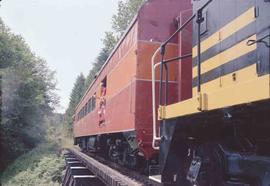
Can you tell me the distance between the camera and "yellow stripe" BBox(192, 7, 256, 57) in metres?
4.28

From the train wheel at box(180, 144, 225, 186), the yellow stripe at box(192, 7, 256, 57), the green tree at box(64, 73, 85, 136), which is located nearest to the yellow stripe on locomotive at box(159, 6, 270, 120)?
the yellow stripe at box(192, 7, 256, 57)

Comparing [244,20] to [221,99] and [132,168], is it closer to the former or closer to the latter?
[221,99]

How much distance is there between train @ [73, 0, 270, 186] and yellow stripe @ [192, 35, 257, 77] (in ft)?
0.03

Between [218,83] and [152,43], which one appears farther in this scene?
[152,43]

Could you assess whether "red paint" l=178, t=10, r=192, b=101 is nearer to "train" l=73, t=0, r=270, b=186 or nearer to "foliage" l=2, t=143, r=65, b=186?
"train" l=73, t=0, r=270, b=186

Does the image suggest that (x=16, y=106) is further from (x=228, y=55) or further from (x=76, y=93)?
(x=76, y=93)

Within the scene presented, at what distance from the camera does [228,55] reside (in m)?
4.68

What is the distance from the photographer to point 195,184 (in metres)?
4.75

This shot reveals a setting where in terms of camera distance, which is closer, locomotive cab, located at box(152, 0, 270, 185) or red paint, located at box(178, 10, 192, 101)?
locomotive cab, located at box(152, 0, 270, 185)

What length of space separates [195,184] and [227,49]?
155 cm

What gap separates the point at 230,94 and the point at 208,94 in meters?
0.46

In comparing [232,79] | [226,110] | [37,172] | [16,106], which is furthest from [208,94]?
[16,106]

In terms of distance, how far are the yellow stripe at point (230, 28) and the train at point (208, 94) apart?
0.01 metres

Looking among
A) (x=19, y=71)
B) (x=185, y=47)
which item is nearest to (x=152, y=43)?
(x=185, y=47)
